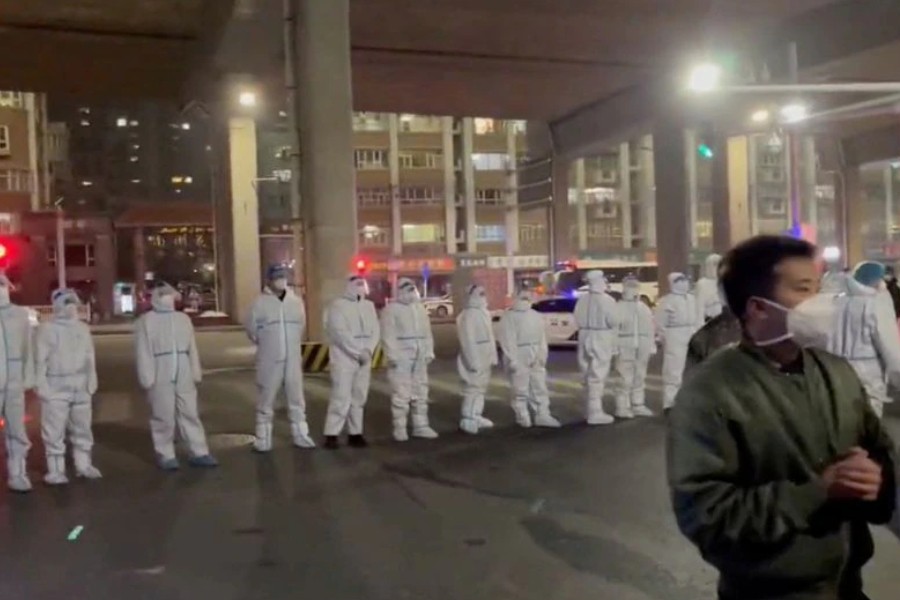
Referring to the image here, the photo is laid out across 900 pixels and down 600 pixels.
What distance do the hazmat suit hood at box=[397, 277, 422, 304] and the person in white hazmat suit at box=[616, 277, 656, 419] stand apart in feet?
8.92

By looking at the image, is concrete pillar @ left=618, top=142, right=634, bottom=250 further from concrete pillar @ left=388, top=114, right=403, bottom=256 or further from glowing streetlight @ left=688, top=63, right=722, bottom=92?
glowing streetlight @ left=688, top=63, right=722, bottom=92

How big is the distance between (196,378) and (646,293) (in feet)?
116

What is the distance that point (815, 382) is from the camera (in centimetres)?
251

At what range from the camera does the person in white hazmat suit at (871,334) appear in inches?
324

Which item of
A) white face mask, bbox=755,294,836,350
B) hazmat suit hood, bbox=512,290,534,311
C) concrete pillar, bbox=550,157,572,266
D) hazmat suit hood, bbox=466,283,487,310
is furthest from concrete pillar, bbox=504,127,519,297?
white face mask, bbox=755,294,836,350

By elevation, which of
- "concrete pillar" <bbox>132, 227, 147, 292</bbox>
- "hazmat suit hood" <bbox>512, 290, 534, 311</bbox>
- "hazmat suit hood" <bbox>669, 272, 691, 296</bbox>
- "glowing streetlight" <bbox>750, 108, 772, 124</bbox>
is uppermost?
"glowing streetlight" <bbox>750, 108, 772, 124</bbox>

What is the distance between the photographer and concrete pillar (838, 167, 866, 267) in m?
48.1

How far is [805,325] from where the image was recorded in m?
2.48

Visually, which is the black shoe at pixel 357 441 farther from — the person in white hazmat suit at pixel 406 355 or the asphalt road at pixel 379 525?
the person in white hazmat suit at pixel 406 355

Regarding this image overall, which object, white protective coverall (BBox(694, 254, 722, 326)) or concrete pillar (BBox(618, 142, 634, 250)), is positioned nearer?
white protective coverall (BBox(694, 254, 722, 326))

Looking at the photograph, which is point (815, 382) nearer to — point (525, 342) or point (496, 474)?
point (496, 474)

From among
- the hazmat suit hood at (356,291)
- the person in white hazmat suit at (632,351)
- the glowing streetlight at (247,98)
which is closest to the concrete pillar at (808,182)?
the glowing streetlight at (247,98)

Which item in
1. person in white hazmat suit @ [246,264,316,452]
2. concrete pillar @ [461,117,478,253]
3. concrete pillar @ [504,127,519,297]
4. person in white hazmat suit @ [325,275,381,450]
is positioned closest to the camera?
person in white hazmat suit @ [246,264,316,452]

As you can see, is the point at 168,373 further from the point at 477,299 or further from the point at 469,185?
the point at 469,185
